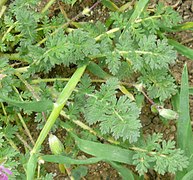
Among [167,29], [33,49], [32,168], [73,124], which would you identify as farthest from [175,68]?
[32,168]

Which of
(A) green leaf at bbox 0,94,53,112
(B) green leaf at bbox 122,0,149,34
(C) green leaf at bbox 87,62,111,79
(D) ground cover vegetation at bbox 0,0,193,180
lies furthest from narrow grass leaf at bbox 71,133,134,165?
(B) green leaf at bbox 122,0,149,34

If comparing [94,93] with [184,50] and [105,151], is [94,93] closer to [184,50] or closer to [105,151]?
[105,151]

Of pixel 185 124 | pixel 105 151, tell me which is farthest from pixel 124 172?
pixel 185 124

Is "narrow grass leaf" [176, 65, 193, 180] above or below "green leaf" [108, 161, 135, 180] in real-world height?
A: above

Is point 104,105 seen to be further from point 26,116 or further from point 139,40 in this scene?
point 26,116

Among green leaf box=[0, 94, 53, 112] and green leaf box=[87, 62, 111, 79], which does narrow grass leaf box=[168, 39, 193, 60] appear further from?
green leaf box=[0, 94, 53, 112]

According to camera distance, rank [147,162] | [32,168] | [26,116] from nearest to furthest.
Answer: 1. [32,168]
2. [147,162]
3. [26,116]

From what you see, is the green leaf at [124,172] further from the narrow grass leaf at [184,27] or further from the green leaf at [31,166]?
the narrow grass leaf at [184,27]

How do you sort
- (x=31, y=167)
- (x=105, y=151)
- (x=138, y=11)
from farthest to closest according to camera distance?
(x=138, y=11)
(x=105, y=151)
(x=31, y=167)
